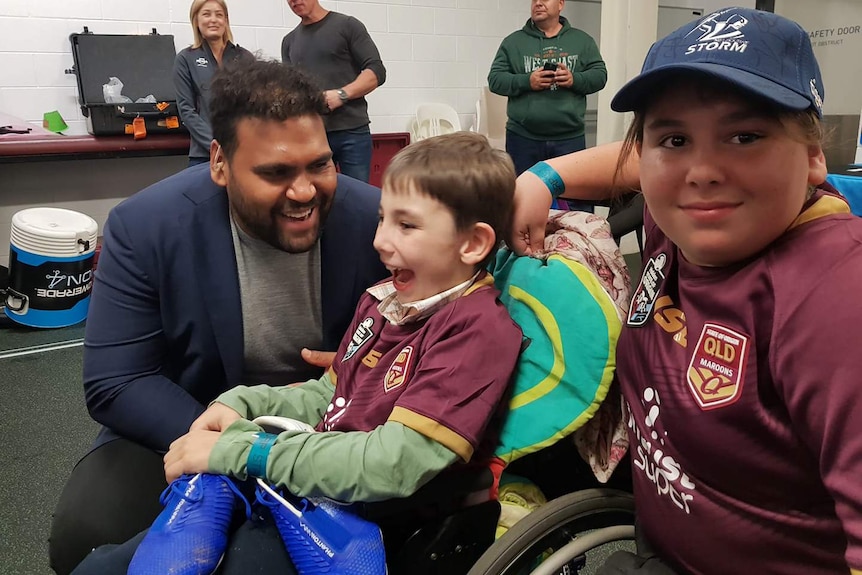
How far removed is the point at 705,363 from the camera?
0.80 meters

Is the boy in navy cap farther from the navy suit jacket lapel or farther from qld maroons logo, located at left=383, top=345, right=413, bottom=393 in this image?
the navy suit jacket lapel

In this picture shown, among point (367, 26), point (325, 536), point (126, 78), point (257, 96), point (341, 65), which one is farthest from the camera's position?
point (367, 26)

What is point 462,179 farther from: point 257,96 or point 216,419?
point 216,419

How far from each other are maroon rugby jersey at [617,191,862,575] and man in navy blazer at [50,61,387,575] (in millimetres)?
715

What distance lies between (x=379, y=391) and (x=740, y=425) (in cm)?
55

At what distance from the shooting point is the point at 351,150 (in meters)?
3.64

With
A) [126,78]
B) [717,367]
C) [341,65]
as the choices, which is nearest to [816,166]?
[717,367]

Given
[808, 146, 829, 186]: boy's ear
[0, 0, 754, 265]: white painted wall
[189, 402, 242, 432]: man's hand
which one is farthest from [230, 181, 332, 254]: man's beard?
[0, 0, 754, 265]: white painted wall

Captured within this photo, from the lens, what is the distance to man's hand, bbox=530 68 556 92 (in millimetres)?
3490

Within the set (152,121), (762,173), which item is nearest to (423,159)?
(762,173)

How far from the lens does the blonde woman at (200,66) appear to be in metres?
3.57

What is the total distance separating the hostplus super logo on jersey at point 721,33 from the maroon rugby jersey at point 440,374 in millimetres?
474

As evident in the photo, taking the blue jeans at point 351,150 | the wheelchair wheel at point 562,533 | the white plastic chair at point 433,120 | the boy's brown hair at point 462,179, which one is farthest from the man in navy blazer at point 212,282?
the white plastic chair at point 433,120

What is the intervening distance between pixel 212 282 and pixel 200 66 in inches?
104
